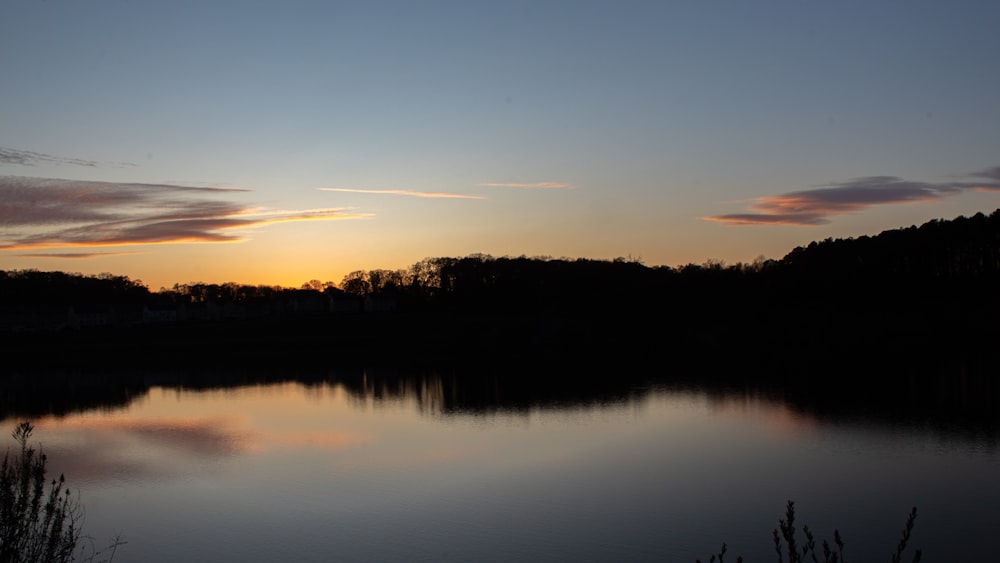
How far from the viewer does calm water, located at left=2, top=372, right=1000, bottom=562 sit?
42.6 feet

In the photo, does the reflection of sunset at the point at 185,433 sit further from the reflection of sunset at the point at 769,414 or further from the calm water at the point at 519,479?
the reflection of sunset at the point at 769,414

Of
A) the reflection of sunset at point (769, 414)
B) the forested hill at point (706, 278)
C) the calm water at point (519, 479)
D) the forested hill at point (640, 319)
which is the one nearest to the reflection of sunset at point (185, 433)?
the calm water at point (519, 479)

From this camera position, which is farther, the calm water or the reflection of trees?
the reflection of trees

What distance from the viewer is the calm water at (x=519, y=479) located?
13.0 m

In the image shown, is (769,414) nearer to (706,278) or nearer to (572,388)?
(572,388)

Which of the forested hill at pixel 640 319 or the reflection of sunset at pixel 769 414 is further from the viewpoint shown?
the forested hill at pixel 640 319

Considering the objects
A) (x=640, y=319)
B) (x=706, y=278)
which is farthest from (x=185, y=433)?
(x=706, y=278)

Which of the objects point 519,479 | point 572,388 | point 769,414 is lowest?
point 572,388

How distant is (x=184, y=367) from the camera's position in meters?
49.7

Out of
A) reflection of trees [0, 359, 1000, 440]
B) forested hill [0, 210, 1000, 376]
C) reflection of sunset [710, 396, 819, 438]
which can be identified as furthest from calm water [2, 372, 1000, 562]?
forested hill [0, 210, 1000, 376]

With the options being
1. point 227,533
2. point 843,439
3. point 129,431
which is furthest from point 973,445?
point 129,431

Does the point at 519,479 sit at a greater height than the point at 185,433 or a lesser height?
greater

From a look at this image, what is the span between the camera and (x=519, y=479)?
17.5 meters

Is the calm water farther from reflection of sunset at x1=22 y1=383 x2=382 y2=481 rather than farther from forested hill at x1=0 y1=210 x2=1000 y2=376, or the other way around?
forested hill at x1=0 y1=210 x2=1000 y2=376
